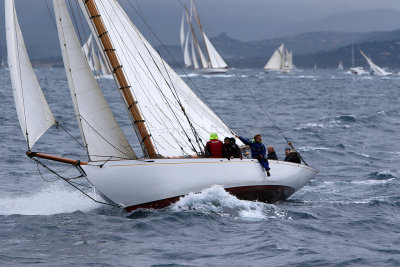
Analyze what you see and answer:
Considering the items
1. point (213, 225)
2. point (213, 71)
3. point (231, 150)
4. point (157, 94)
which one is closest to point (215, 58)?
point (213, 71)

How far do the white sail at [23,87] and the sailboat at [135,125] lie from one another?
0.02 metres

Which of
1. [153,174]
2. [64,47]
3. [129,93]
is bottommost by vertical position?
[153,174]

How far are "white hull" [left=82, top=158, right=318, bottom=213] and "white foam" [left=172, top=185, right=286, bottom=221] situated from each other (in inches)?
7.0

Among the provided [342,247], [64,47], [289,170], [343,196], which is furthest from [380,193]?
[64,47]

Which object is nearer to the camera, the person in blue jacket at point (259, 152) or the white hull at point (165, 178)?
the white hull at point (165, 178)

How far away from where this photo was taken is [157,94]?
20453mm

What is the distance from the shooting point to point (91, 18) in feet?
63.3

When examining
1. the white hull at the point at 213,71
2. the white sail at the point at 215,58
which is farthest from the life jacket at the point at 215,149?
the white hull at the point at 213,71

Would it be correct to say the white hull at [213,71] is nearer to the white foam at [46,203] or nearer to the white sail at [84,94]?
the white foam at [46,203]

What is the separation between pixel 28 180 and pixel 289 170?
950 centimetres

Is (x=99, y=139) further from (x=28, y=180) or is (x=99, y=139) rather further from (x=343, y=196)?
(x=343, y=196)

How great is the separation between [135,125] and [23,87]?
432 centimetres

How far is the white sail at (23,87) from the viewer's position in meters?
15.9

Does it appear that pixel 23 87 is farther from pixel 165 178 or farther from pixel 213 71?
pixel 213 71
